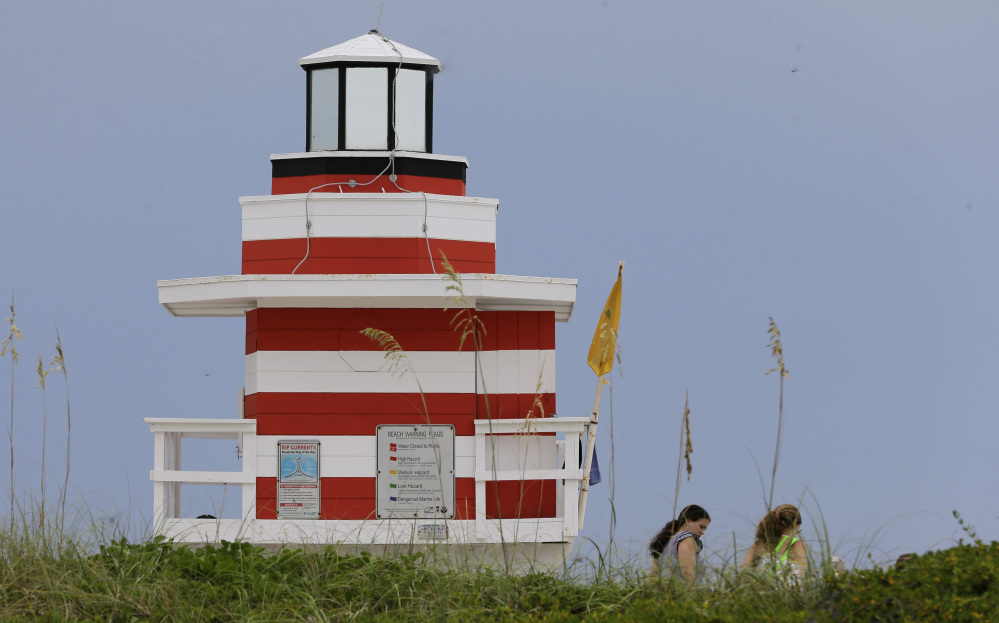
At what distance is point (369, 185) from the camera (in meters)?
13.0

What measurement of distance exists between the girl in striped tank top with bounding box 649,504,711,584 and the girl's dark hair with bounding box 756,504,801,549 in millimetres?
526

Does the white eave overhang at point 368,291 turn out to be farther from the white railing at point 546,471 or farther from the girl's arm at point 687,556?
the girl's arm at point 687,556

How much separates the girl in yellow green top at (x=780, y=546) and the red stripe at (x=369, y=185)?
21.0 feet

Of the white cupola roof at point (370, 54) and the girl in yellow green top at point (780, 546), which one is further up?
the white cupola roof at point (370, 54)

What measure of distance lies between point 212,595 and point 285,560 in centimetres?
81

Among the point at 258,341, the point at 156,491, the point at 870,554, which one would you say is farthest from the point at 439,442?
the point at 870,554

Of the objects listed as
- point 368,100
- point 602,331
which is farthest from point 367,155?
point 602,331

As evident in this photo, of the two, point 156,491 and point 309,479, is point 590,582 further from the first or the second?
point 156,491

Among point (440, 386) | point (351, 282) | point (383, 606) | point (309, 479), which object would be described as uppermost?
point (351, 282)

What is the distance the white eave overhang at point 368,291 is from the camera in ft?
37.8

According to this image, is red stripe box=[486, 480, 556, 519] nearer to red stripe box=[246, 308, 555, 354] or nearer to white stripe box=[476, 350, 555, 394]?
white stripe box=[476, 350, 555, 394]

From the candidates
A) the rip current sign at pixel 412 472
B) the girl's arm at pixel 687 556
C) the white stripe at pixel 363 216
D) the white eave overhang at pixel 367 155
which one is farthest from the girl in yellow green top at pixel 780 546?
the white eave overhang at pixel 367 155

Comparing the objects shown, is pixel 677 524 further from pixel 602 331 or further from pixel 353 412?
pixel 353 412

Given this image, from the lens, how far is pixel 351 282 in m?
11.5
